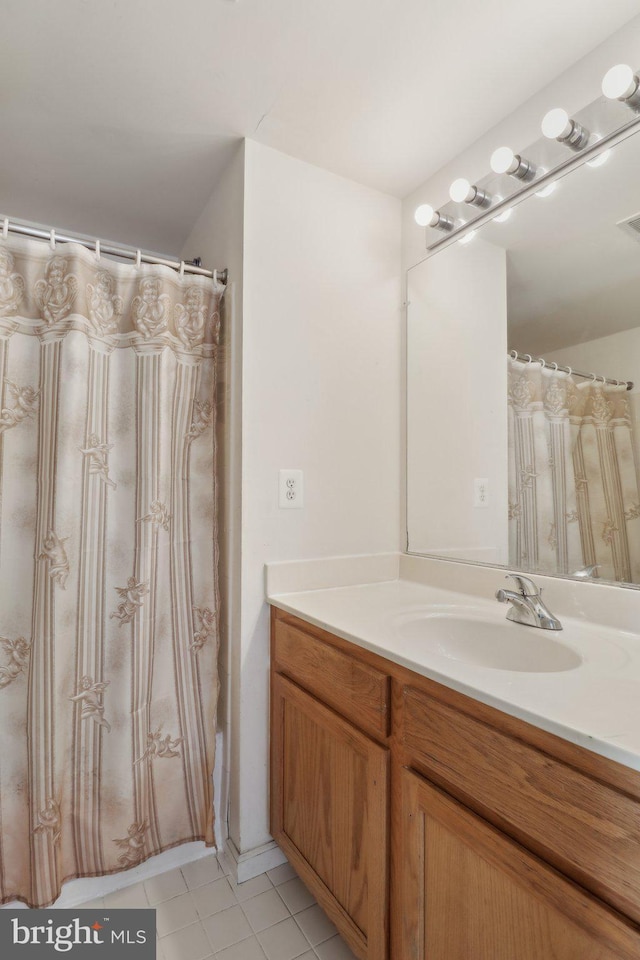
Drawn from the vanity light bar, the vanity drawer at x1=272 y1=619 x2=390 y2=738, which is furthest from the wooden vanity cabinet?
the vanity light bar

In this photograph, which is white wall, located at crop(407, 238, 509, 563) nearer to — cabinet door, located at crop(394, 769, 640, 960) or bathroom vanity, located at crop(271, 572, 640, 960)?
bathroom vanity, located at crop(271, 572, 640, 960)

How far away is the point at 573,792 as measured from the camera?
0.62 metres

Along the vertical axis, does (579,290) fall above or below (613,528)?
above

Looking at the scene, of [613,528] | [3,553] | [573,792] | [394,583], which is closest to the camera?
[573,792]

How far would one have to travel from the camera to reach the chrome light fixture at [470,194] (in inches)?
51.8

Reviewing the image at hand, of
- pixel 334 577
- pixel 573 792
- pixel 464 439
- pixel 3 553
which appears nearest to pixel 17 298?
pixel 3 553

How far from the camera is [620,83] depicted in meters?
0.97

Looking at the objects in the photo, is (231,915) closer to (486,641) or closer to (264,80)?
(486,641)

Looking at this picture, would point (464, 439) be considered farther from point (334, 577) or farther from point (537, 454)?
point (334, 577)

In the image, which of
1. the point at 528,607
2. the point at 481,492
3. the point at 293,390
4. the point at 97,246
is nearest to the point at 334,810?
the point at 528,607

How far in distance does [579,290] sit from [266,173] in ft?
3.19

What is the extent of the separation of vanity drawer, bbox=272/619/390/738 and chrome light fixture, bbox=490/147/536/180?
128 centimetres

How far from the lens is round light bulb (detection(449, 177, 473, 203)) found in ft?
4.33

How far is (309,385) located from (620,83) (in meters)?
0.99
